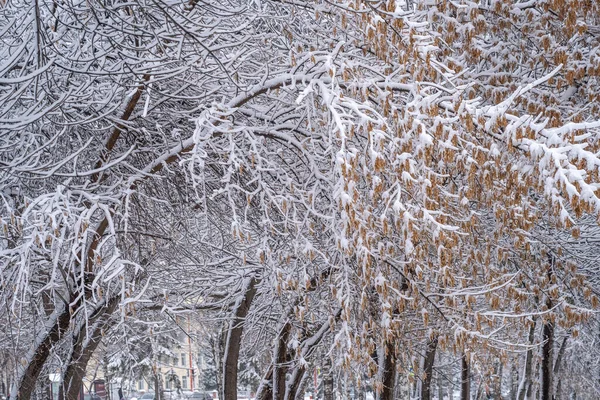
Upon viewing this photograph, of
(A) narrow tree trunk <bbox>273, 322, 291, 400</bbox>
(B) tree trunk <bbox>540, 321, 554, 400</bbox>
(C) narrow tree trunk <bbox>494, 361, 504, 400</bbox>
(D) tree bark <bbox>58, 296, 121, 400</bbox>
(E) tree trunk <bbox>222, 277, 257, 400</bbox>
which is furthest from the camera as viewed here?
(B) tree trunk <bbox>540, 321, 554, 400</bbox>

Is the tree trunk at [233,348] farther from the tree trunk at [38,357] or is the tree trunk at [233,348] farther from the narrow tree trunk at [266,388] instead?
the tree trunk at [38,357]

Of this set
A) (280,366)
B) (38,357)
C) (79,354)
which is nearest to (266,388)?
(280,366)

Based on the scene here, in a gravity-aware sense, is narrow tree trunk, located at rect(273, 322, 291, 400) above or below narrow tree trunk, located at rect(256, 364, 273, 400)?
above

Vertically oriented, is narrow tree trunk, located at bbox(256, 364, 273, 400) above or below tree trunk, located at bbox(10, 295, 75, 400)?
below

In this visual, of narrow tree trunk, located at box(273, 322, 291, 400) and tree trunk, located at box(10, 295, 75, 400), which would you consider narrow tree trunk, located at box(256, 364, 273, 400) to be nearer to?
narrow tree trunk, located at box(273, 322, 291, 400)

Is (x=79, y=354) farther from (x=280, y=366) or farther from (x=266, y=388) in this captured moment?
(x=266, y=388)

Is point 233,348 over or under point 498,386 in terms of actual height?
over

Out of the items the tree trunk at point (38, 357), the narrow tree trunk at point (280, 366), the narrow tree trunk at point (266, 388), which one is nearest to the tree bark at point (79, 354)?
the tree trunk at point (38, 357)

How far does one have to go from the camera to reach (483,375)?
7.88 metres

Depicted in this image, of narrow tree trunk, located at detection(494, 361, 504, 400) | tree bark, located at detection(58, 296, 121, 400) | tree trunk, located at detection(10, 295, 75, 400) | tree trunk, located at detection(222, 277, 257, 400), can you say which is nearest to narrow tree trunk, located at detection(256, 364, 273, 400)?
tree trunk, located at detection(222, 277, 257, 400)

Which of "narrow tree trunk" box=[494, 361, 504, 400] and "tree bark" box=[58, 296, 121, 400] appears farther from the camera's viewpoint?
"narrow tree trunk" box=[494, 361, 504, 400]

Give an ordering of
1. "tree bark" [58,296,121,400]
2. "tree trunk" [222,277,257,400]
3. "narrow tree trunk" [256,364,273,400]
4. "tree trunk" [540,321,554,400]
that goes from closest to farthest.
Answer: "tree bark" [58,296,121,400] → "tree trunk" [222,277,257,400] → "narrow tree trunk" [256,364,273,400] → "tree trunk" [540,321,554,400]

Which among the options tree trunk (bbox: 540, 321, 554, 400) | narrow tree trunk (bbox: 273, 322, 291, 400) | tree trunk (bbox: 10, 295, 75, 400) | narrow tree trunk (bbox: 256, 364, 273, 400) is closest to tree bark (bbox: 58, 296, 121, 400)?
tree trunk (bbox: 10, 295, 75, 400)

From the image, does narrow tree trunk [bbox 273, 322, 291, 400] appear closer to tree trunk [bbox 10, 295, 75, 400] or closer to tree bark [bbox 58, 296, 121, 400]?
tree bark [bbox 58, 296, 121, 400]
